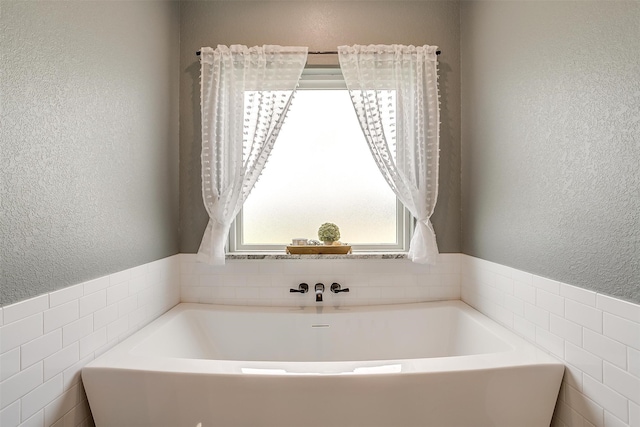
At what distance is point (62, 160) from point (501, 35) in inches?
78.5

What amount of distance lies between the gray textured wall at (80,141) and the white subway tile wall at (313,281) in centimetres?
38

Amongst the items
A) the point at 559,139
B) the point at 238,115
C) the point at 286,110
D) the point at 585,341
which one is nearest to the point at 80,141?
the point at 238,115

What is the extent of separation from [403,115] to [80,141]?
1657mm

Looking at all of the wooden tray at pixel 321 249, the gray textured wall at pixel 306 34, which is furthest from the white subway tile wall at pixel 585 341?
the wooden tray at pixel 321 249

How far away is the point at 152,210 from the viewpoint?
192 centimetres

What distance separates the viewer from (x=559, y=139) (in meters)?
1.37

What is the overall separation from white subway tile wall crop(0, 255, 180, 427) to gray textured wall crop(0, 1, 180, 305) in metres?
0.05

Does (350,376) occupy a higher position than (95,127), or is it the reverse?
(95,127)

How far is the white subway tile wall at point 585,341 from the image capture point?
1055mm

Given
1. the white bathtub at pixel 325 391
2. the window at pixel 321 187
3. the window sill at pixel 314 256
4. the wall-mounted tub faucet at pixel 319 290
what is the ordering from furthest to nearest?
the window at pixel 321 187 → the window sill at pixel 314 256 → the wall-mounted tub faucet at pixel 319 290 → the white bathtub at pixel 325 391

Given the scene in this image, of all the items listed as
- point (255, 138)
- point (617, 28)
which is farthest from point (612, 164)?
point (255, 138)

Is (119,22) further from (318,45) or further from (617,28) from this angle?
(617,28)

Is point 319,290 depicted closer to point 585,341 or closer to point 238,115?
point 238,115

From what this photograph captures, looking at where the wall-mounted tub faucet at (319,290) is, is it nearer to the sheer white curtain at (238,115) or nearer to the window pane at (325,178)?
the window pane at (325,178)
